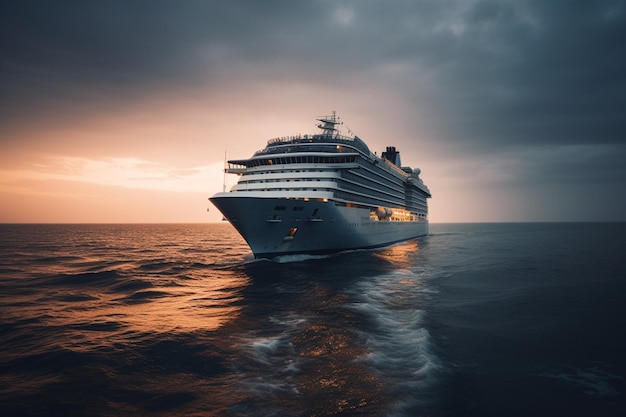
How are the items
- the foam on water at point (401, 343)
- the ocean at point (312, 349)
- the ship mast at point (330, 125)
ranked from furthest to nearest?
the ship mast at point (330, 125) → the foam on water at point (401, 343) → the ocean at point (312, 349)

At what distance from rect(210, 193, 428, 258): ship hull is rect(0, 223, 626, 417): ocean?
7388 mm

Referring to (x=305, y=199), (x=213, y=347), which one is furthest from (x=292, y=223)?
(x=213, y=347)

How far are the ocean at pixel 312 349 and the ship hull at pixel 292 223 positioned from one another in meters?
7.39

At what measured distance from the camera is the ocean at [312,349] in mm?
8750

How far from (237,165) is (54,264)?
81.0 ft

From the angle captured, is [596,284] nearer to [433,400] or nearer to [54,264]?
[433,400]

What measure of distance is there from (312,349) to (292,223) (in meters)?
20.7

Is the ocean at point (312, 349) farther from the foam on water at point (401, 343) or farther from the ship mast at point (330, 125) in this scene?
the ship mast at point (330, 125)

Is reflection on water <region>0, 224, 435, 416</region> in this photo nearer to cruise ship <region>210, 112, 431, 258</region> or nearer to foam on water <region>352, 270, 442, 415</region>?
foam on water <region>352, 270, 442, 415</region>

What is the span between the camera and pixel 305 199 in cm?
3209

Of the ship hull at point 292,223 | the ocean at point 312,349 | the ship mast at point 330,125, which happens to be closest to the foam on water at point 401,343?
the ocean at point 312,349

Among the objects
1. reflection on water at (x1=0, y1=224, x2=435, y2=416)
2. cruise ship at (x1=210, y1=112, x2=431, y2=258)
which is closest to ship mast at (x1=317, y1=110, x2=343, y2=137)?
cruise ship at (x1=210, y1=112, x2=431, y2=258)

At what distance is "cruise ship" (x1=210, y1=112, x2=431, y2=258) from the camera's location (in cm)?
3095

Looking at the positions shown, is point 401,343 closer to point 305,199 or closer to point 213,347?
point 213,347
